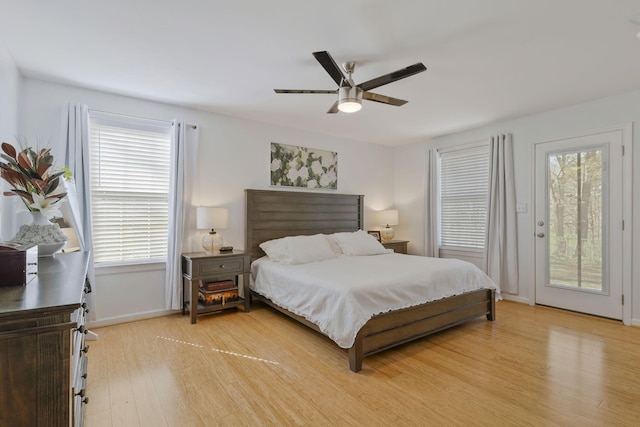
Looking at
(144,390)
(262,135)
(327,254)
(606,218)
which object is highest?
(262,135)

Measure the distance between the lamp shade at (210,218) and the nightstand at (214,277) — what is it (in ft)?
1.10

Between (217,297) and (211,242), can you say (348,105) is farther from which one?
(217,297)

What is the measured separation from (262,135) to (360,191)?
1941 millimetres

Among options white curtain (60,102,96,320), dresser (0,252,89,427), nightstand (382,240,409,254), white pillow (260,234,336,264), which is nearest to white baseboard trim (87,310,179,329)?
white curtain (60,102,96,320)

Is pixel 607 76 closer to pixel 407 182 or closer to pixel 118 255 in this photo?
pixel 407 182

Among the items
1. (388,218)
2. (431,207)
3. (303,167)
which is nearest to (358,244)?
(388,218)

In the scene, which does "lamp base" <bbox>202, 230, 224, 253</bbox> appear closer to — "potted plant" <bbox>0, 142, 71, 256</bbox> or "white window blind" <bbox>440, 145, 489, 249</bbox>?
"potted plant" <bbox>0, 142, 71, 256</bbox>

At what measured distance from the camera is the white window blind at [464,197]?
4664 mm

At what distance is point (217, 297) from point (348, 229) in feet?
7.54

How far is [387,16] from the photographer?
204 centimetres

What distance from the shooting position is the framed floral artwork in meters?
4.50

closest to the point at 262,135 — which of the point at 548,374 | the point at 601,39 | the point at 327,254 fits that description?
the point at 327,254

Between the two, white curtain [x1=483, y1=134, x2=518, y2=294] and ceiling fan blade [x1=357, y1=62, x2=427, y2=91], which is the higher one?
ceiling fan blade [x1=357, y1=62, x2=427, y2=91]

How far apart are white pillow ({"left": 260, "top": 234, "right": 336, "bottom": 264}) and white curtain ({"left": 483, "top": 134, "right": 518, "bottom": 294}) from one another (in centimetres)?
225
